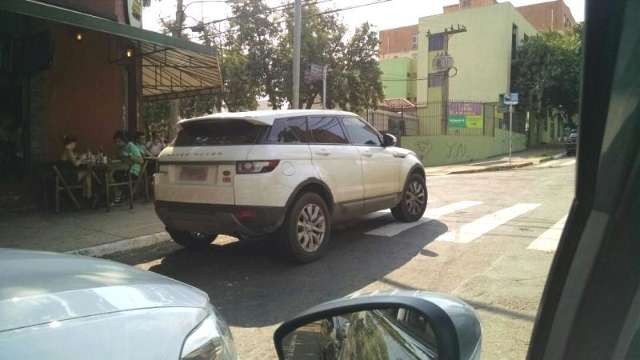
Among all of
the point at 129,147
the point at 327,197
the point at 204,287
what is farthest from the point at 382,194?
the point at 129,147

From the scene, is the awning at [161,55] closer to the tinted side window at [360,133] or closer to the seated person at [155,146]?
the seated person at [155,146]

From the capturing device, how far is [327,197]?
22.1ft

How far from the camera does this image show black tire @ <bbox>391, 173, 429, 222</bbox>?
866 cm

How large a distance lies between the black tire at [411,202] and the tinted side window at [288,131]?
252 cm

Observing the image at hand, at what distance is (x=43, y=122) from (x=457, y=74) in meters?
30.6

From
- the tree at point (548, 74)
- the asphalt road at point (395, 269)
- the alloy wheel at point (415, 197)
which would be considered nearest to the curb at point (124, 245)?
the asphalt road at point (395, 269)

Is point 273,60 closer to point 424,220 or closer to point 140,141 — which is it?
point 140,141

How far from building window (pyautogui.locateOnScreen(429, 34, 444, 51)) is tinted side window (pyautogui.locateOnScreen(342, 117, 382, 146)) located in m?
29.3

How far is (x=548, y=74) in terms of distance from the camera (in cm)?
3269

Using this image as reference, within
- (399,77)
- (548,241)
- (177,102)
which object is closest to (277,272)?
(548,241)

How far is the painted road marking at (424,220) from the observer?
8062 mm

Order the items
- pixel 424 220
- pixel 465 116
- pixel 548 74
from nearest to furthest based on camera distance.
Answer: pixel 424 220 < pixel 465 116 < pixel 548 74

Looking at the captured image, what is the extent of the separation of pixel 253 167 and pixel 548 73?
102 feet

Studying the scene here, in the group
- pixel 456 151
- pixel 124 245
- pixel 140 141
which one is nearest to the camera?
pixel 124 245
